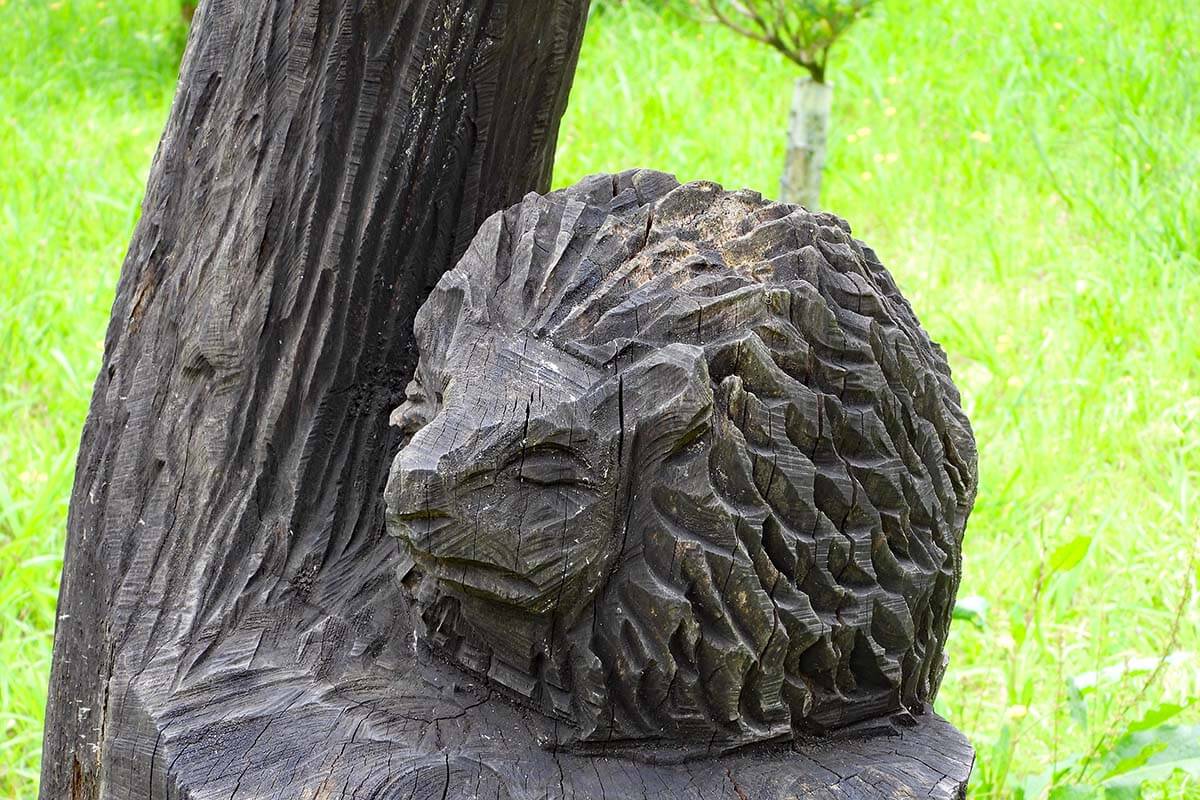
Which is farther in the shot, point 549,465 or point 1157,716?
point 1157,716

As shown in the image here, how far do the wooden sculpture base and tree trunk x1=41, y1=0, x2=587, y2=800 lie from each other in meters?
0.11

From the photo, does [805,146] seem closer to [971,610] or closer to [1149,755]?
[971,610]

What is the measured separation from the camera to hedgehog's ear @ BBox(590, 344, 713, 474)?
1347 millimetres

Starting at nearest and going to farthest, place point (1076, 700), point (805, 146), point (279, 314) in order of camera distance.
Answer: point (279, 314) < point (1076, 700) < point (805, 146)

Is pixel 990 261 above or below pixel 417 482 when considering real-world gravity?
above

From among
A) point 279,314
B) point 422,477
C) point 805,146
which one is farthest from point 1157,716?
point 805,146

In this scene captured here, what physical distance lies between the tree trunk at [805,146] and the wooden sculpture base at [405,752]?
2.68 m

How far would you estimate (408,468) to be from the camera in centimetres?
133

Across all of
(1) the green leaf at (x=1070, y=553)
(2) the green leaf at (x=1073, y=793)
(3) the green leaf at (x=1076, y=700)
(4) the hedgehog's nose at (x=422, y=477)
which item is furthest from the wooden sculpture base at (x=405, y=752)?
(1) the green leaf at (x=1070, y=553)

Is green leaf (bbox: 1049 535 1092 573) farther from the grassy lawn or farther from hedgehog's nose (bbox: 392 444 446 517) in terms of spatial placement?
hedgehog's nose (bbox: 392 444 446 517)

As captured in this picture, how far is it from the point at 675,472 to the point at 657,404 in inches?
3.1

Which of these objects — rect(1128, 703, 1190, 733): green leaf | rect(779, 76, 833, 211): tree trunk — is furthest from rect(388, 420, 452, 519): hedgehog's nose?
rect(779, 76, 833, 211): tree trunk

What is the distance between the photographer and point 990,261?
450 cm

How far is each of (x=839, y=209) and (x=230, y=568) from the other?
3.72 meters
